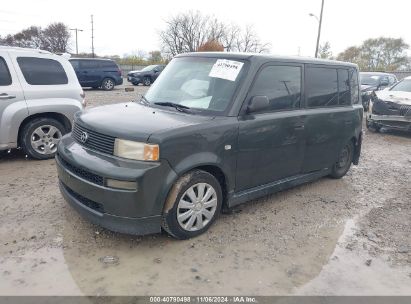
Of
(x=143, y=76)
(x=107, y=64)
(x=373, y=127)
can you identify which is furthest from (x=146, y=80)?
(x=373, y=127)

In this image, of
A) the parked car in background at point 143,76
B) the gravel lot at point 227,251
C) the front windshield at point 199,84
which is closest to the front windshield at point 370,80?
the gravel lot at point 227,251

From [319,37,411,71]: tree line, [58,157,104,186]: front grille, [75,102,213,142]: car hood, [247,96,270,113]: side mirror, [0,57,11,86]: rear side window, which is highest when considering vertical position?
[319,37,411,71]: tree line

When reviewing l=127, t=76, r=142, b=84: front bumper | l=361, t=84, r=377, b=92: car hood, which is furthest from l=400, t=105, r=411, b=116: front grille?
l=127, t=76, r=142, b=84: front bumper

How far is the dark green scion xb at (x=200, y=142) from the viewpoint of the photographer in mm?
3283

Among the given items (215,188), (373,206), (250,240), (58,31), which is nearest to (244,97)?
(215,188)

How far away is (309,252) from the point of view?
143 inches

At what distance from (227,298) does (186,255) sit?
707mm

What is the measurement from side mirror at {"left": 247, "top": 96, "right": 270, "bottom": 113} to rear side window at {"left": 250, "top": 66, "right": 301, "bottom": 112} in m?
0.16

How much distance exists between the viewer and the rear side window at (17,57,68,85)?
19.4 ft

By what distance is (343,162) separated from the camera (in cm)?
589

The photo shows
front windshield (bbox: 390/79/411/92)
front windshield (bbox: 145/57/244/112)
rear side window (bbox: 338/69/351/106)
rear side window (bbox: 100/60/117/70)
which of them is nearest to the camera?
front windshield (bbox: 145/57/244/112)

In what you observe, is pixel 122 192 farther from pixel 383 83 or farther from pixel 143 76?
pixel 143 76

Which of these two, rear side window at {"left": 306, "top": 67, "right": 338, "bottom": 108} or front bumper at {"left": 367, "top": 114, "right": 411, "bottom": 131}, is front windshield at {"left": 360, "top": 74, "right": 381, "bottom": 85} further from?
rear side window at {"left": 306, "top": 67, "right": 338, "bottom": 108}

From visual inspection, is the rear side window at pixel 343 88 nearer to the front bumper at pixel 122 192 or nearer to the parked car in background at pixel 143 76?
the front bumper at pixel 122 192
